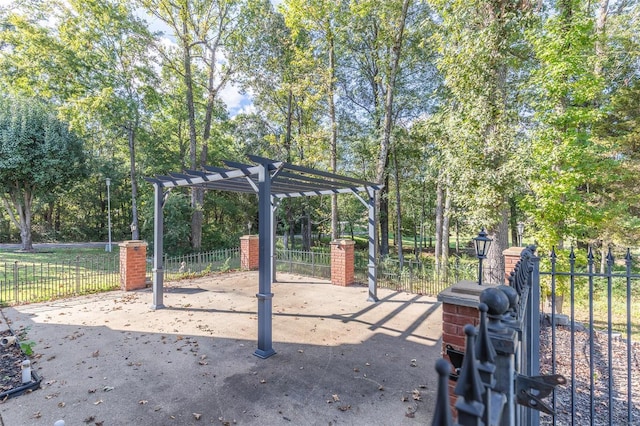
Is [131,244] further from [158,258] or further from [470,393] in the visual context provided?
[470,393]

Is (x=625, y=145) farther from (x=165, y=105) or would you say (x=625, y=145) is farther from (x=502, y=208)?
(x=165, y=105)

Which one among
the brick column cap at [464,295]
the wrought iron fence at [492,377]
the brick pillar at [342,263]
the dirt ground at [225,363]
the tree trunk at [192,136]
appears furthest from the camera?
the tree trunk at [192,136]

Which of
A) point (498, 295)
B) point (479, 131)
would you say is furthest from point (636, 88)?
point (498, 295)

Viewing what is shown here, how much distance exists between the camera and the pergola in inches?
174

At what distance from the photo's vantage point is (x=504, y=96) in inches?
273

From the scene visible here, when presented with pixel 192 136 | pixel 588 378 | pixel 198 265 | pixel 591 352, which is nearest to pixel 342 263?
pixel 198 265

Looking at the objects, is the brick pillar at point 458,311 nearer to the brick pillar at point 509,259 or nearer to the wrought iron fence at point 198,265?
the brick pillar at point 509,259

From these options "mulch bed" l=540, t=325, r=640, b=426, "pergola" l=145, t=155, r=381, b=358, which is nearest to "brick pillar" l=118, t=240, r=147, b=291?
"pergola" l=145, t=155, r=381, b=358

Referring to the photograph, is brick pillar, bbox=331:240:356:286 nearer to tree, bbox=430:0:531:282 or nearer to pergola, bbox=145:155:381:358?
pergola, bbox=145:155:381:358

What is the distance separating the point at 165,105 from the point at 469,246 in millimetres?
23068

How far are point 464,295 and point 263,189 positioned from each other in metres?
3.03

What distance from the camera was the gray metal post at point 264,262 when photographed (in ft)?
14.4

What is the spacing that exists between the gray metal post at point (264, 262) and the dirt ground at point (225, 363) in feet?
0.92

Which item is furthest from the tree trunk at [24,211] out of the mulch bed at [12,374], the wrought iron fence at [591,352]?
the wrought iron fence at [591,352]
